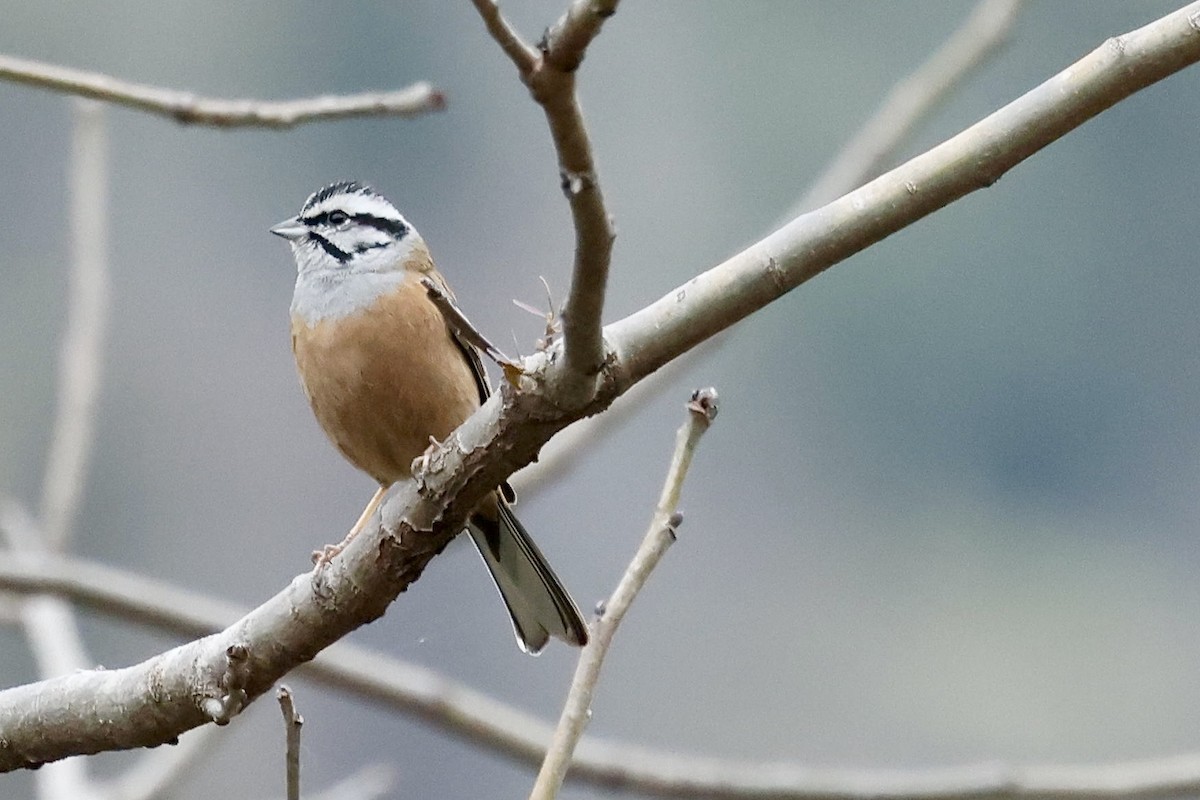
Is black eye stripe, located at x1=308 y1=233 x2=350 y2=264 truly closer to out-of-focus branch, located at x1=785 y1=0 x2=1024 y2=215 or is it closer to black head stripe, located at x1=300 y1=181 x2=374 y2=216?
black head stripe, located at x1=300 y1=181 x2=374 y2=216

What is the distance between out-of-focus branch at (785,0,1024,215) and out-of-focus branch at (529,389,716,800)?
75.2 inches

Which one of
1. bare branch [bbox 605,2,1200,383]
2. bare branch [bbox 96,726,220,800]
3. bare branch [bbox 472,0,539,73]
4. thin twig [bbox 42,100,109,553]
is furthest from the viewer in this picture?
thin twig [bbox 42,100,109,553]

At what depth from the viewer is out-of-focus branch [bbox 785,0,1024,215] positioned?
3742mm

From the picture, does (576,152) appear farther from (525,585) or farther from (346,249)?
(346,249)

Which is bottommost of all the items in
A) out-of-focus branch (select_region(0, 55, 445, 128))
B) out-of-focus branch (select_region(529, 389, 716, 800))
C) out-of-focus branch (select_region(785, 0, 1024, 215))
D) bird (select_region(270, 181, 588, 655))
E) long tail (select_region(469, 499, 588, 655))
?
out-of-focus branch (select_region(529, 389, 716, 800))

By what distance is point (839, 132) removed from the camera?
757cm

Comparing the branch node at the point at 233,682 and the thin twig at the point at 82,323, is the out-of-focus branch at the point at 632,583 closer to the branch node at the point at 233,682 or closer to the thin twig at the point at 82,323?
the branch node at the point at 233,682

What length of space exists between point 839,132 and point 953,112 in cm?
56

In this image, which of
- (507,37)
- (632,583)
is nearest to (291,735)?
(632,583)

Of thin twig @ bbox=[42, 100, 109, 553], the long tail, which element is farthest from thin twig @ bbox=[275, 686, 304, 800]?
thin twig @ bbox=[42, 100, 109, 553]

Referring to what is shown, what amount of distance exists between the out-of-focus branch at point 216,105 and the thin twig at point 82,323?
3.91 feet

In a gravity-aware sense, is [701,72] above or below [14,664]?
above

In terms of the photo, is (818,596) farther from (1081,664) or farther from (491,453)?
→ (491,453)

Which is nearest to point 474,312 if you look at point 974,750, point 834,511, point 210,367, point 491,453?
point 210,367
